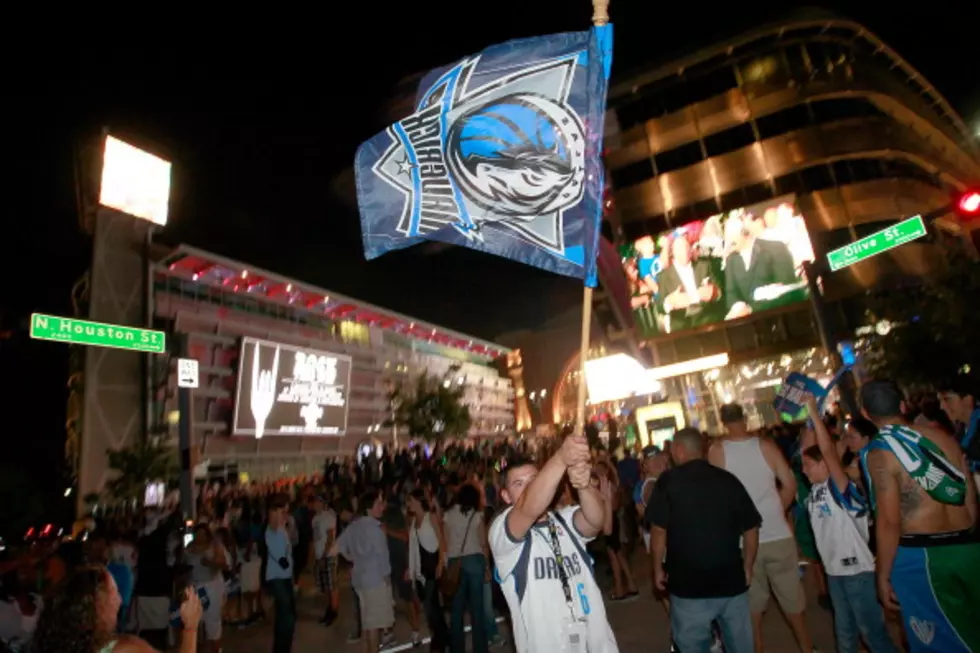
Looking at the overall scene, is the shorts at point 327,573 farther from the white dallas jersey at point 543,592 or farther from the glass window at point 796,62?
the glass window at point 796,62

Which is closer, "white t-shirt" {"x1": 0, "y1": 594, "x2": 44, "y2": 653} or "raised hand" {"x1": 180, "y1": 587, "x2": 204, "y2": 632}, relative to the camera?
"raised hand" {"x1": 180, "y1": 587, "x2": 204, "y2": 632}

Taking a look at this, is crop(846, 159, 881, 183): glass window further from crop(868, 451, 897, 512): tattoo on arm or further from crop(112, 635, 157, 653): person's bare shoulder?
crop(112, 635, 157, 653): person's bare shoulder

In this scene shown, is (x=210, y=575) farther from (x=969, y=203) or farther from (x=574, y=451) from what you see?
(x=969, y=203)

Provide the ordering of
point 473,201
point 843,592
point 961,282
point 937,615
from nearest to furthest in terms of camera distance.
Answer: point 937,615
point 473,201
point 843,592
point 961,282

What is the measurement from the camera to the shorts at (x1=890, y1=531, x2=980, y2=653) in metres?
3.47

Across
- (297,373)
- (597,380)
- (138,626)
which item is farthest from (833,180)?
(138,626)

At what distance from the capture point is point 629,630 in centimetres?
745

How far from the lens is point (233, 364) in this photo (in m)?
34.9

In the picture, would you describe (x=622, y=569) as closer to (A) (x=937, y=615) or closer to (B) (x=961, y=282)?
(A) (x=937, y=615)

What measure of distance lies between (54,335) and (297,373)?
70.5 ft

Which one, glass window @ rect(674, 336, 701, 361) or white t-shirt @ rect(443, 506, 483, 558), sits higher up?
glass window @ rect(674, 336, 701, 361)

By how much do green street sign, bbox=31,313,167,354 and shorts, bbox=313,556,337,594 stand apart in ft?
24.5

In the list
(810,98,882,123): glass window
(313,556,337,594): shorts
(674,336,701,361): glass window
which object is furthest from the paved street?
(810,98,882,123): glass window

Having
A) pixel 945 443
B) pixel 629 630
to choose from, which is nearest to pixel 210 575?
pixel 629 630
